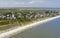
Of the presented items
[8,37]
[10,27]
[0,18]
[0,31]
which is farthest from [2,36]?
[0,18]

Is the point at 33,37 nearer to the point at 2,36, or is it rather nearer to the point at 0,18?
the point at 2,36

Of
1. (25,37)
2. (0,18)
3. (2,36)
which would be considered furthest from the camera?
(0,18)

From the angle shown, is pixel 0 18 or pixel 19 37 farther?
pixel 0 18

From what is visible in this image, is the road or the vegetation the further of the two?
the vegetation

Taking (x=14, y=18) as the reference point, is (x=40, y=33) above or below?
above

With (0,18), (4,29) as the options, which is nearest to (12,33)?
(4,29)

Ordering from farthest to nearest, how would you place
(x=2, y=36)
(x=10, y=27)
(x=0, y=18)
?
(x=0, y=18) → (x=10, y=27) → (x=2, y=36)

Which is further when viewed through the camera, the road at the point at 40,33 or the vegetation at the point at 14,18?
the vegetation at the point at 14,18

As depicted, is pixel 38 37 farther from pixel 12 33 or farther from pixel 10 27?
pixel 10 27

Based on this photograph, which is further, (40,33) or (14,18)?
(14,18)
